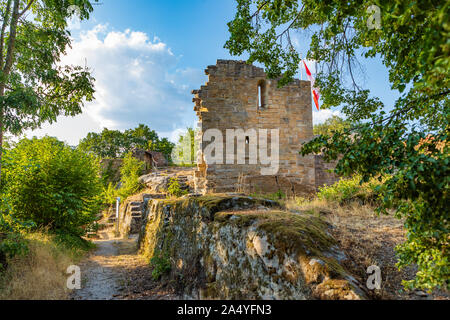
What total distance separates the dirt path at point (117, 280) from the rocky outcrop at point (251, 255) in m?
0.47

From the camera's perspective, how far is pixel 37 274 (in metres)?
4.40

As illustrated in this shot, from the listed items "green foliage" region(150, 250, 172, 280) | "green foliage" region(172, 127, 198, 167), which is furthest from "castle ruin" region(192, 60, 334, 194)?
"green foliage" region(172, 127, 198, 167)

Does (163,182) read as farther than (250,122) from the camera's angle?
Yes

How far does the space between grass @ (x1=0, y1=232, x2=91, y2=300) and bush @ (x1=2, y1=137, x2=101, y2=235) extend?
1.09 metres

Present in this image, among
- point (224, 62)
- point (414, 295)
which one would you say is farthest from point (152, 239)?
point (224, 62)

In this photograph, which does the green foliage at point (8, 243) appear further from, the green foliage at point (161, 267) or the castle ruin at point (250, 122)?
the castle ruin at point (250, 122)

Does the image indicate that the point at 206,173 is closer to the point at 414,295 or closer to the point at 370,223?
the point at 370,223

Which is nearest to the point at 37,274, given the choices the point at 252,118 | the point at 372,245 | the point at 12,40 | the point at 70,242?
the point at 70,242

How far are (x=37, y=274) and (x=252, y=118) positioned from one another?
834 cm

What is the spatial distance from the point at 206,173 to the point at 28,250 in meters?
5.89

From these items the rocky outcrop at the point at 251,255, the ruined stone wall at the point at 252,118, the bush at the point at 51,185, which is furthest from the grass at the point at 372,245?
the bush at the point at 51,185

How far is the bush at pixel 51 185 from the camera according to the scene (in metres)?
6.60

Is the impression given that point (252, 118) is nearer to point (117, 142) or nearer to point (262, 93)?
point (262, 93)
